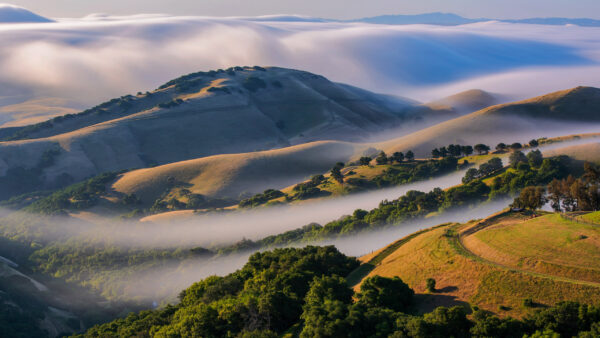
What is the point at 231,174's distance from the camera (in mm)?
128000

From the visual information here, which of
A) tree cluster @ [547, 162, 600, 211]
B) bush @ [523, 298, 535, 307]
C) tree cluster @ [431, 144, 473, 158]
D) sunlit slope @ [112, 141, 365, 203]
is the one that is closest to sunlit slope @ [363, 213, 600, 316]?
bush @ [523, 298, 535, 307]

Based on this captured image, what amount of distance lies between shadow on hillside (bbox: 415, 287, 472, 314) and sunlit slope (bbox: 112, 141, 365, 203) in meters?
85.4

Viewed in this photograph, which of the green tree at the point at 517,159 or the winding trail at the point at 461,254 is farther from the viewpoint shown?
the green tree at the point at 517,159

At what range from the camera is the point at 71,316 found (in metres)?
72.8

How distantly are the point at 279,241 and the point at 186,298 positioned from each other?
34934mm

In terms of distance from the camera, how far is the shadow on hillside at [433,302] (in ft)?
119

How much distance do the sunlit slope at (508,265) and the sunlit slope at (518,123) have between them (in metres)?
90.4

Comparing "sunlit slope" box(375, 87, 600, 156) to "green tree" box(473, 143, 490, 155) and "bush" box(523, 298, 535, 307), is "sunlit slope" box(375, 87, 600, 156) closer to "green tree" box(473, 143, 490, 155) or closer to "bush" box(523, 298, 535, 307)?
"green tree" box(473, 143, 490, 155)

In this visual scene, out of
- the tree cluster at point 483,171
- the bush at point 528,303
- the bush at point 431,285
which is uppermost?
the tree cluster at point 483,171

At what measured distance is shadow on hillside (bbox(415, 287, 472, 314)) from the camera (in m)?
36.3

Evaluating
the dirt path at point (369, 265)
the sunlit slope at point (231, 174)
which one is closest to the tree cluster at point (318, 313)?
the dirt path at point (369, 265)

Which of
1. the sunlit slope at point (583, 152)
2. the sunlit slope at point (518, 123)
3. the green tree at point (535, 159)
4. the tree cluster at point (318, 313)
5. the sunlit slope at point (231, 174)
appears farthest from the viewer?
the sunlit slope at point (518, 123)

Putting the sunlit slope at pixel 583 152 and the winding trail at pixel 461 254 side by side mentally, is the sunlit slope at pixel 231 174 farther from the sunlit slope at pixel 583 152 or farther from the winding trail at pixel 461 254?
the winding trail at pixel 461 254

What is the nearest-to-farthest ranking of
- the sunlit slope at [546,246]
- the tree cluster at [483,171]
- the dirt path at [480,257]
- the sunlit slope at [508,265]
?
the sunlit slope at [508,265] → the dirt path at [480,257] → the sunlit slope at [546,246] → the tree cluster at [483,171]
